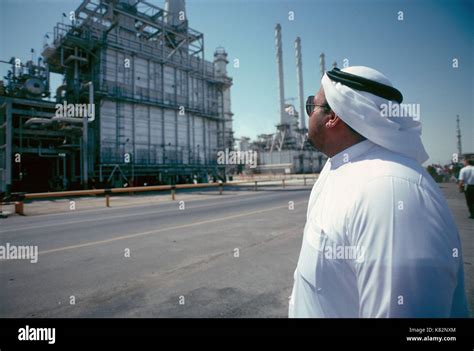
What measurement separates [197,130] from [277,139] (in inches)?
1346

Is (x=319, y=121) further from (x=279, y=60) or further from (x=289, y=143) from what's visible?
(x=289, y=143)

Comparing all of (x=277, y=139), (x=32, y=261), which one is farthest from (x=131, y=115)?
(x=277, y=139)

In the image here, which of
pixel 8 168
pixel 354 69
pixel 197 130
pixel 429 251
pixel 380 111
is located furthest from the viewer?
pixel 197 130

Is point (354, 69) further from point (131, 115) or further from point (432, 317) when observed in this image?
point (131, 115)

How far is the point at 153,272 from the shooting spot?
3947 millimetres

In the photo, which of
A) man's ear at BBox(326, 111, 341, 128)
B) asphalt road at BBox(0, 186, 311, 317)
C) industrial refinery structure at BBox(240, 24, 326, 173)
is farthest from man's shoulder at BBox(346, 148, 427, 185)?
industrial refinery structure at BBox(240, 24, 326, 173)

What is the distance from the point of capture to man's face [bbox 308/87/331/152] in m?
1.44

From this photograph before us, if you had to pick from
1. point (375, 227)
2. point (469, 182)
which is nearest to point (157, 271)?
point (375, 227)

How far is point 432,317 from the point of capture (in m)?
0.96

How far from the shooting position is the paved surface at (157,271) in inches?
113

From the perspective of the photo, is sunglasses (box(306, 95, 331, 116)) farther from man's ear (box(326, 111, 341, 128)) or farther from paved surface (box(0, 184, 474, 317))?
paved surface (box(0, 184, 474, 317))

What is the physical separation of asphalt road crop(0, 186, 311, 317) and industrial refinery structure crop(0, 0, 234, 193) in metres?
11.9

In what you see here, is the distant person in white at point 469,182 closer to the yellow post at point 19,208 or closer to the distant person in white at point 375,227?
the distant person in white at point 375,227

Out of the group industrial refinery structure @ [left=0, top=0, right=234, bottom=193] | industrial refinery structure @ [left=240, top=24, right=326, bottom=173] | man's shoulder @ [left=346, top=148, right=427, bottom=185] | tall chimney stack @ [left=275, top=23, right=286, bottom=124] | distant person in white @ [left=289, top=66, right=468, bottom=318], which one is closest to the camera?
distant person in white @ [left=289, top=66, right=468, bottom=318]
